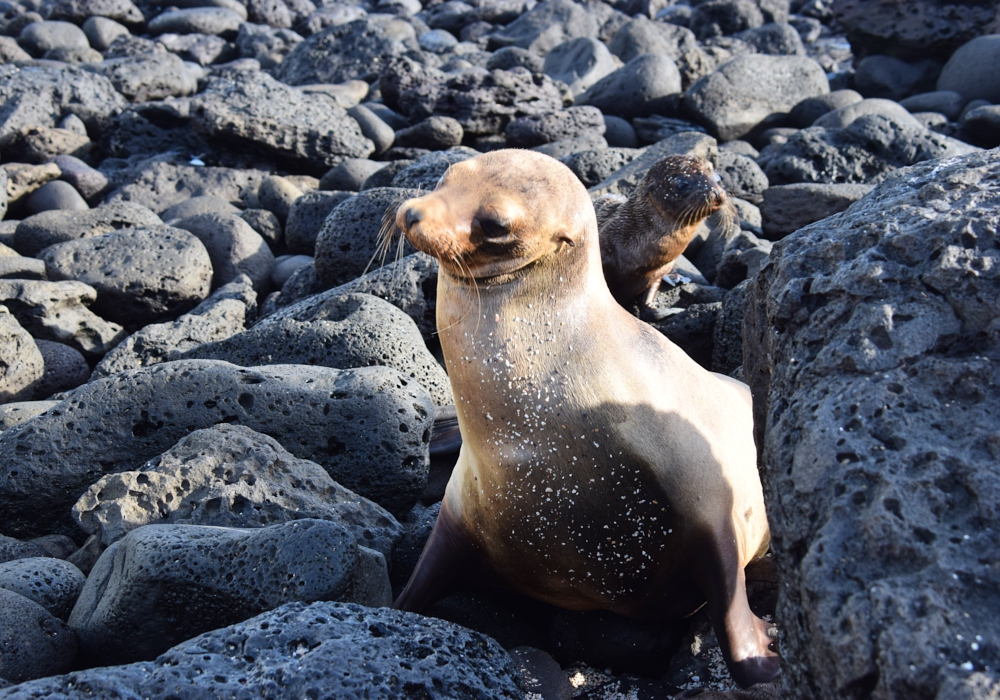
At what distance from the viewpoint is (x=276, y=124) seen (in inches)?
431

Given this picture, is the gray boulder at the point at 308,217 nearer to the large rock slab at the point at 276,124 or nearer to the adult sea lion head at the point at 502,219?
the large rock slab at the point at 276,124

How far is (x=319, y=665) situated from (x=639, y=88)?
11952mm

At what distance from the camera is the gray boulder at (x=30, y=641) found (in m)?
2.71

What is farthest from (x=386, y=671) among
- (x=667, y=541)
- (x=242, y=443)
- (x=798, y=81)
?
(x=798, y=81)

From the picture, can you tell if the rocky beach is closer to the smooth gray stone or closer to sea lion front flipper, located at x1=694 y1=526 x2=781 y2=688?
the smooth gray stone

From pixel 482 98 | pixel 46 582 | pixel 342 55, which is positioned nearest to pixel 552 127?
pixel 482 98

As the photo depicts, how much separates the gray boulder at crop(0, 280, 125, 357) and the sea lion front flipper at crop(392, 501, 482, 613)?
14.5 ft

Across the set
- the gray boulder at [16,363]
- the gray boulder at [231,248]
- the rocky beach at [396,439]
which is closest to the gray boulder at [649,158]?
the rocky beach at [396,439]

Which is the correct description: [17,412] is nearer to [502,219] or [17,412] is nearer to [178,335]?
[178,335]

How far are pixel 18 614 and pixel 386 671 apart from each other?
1.31 metres

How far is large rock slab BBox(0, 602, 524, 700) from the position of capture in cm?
217

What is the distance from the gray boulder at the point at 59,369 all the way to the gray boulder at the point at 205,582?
3.49 metres

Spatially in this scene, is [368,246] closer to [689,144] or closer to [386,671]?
[689,144]

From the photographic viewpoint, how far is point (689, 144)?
7879 mm
